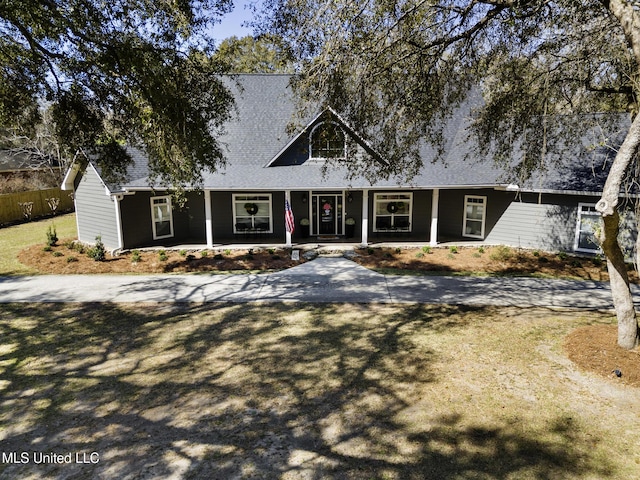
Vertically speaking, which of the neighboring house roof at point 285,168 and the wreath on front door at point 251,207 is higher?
the neighboring house roof at point 285,168

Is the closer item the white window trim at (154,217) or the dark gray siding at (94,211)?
the dark gray siding at (94,211)

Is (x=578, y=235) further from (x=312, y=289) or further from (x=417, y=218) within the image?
(x=312, y=289)

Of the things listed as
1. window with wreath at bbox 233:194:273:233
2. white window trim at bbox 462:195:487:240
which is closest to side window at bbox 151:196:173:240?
window with wreath at bbox 233:194:273:233

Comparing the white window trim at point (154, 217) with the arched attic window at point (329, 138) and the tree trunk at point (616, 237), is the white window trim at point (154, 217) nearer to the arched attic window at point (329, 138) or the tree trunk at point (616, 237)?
the arched attic window at point (329, 138)

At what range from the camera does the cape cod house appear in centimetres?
1527

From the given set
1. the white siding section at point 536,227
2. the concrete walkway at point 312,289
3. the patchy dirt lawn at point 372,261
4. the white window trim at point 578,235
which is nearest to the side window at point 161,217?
the patchy dirt lawn at point 372,261

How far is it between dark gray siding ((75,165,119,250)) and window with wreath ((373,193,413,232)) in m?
10.5

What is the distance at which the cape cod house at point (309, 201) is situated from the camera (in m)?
15.3

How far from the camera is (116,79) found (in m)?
10.1

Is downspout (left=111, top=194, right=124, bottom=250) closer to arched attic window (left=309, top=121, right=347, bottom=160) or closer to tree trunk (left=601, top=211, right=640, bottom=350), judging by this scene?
arched attic window (left=309, top=121, right=347, bottom=160)

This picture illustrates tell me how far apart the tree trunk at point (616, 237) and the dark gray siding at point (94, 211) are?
15.5 metres

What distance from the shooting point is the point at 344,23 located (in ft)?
25.5

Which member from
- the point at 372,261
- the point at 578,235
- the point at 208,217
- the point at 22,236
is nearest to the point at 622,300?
the point at 372,261

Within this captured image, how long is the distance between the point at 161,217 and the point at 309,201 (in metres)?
6.12
